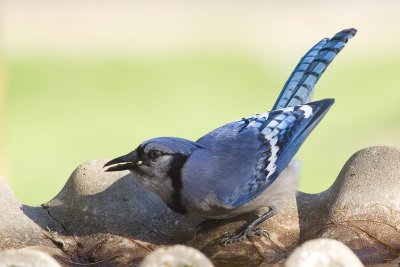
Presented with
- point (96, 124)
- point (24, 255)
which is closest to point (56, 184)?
point (96, 124)

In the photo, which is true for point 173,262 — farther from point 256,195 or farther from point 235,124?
point 235,124

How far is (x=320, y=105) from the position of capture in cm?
395

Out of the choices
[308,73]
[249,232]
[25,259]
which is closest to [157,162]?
[249,232]

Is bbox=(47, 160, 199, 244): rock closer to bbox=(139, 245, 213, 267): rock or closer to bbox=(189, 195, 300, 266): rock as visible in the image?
bbox=(189, 195, 300, 266): rock

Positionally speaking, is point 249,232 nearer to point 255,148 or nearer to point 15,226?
point 255,148

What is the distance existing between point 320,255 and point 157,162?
138 cm

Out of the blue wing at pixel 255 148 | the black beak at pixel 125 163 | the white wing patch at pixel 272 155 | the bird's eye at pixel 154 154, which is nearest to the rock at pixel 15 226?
the black beak at pixel 125 163

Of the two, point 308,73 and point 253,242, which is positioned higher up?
point 308,73

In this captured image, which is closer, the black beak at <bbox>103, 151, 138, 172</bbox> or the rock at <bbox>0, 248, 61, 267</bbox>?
the rock at <bbox>0, 248, 61, 267</bbox>

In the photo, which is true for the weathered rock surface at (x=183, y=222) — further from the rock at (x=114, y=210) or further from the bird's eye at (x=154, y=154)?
the bird's eye at (x=154, y=154)

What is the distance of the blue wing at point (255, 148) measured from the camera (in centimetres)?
376

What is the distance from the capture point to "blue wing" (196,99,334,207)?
376 cm

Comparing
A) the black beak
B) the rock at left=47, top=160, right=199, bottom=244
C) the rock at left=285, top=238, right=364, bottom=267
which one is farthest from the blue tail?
the rock at left=285, top=238, right=364, bottom=267

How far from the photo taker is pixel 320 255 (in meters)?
2.39
